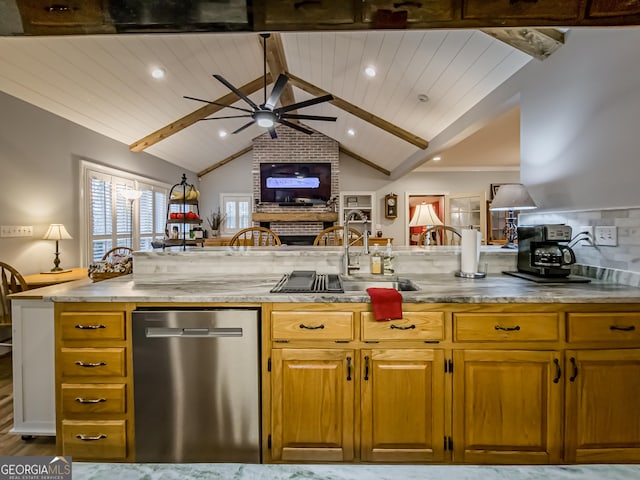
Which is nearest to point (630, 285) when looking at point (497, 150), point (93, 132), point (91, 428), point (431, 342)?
point (431, 342)

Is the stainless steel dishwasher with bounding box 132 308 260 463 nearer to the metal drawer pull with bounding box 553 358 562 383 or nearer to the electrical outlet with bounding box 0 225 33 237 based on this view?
the metal drawer pull with bounding box 553 358 562 383

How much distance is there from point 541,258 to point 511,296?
59 cm

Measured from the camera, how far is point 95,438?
1630 millimetres

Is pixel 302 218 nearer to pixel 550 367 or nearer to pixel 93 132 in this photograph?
pixel 93 132

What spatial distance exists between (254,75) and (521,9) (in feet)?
16.0

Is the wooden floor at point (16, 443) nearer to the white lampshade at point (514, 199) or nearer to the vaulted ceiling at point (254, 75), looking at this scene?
the vaulted ceiling at point (254, 75)

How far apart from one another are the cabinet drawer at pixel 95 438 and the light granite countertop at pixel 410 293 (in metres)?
0.59

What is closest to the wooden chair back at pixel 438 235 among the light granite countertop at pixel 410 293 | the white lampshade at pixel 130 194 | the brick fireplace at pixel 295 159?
the light granite countertop at pixel 410 293

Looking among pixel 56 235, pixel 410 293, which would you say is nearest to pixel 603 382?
pixel 410 293

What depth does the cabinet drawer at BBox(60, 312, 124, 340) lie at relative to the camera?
1634mm

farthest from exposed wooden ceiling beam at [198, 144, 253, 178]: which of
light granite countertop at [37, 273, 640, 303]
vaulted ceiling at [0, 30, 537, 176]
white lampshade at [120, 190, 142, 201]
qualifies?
light granite countertop at [37, 273, 640, 303]

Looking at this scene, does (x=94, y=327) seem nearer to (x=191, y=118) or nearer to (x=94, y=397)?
(x=94, y=397)

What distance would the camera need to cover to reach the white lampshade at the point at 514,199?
7.38 feet

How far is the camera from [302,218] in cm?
738
